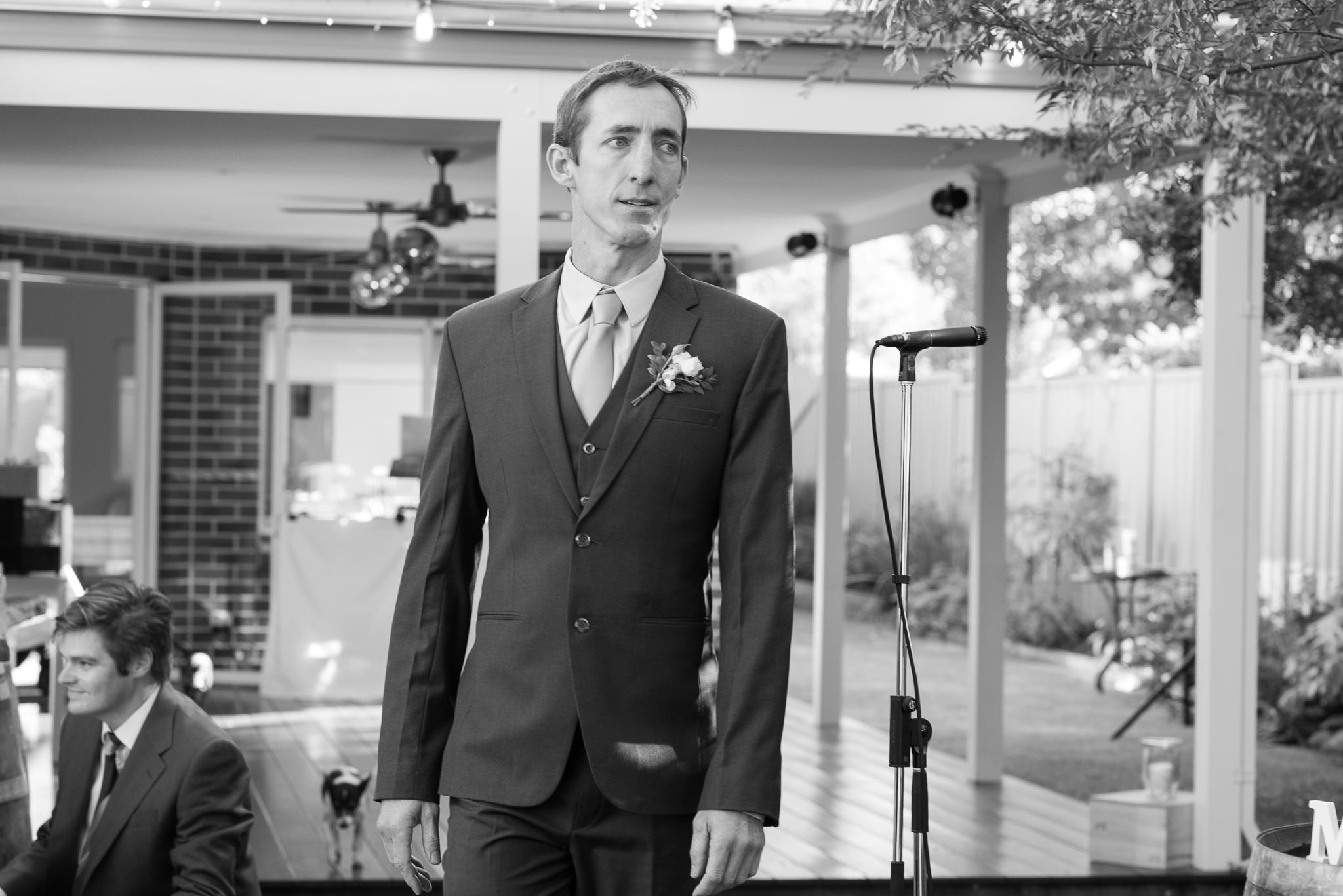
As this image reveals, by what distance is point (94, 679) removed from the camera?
320 centimetres

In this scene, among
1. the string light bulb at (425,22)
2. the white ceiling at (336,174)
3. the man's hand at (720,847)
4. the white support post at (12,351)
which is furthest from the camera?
the white support post at (12,351)

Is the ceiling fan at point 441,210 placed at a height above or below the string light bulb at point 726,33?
below

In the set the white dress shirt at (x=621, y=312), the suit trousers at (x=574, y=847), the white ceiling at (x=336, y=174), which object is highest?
the white ceiling at (x=336, y=174)

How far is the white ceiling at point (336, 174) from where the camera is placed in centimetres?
534

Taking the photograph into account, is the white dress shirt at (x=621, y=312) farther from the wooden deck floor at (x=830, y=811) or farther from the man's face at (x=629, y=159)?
the wooden deck floor at (x=830, y=811)

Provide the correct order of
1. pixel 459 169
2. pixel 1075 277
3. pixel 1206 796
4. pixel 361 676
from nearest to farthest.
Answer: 1. pixel 1206 796
2. pixel 459 169
3. pixel 361 676
4. pixel 1075 277

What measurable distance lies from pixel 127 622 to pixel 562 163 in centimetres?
173

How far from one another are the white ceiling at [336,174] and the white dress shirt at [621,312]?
262 centimetres

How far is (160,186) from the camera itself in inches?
277

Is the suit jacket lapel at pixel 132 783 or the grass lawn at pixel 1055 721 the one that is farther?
the grass lawn at pixel 1055 721

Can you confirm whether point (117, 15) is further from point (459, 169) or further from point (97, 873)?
point (97, 873)

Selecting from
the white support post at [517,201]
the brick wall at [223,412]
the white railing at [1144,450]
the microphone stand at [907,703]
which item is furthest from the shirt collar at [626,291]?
the brick wall at [223,412]

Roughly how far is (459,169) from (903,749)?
4396mm

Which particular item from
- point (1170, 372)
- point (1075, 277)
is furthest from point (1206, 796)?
point (1075, 277)
